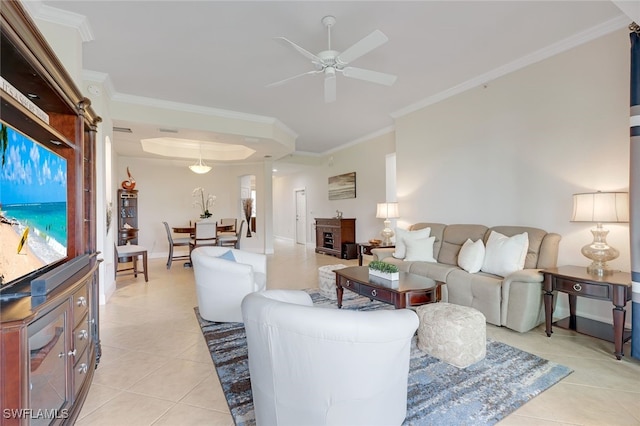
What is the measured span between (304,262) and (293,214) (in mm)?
4392

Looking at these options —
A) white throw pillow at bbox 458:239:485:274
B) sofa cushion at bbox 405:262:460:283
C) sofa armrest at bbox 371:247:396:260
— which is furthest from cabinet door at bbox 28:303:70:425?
sofa armrest at bbox 371:247:396:260

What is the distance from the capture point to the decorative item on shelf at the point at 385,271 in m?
2.82

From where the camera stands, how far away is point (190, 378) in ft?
6.91

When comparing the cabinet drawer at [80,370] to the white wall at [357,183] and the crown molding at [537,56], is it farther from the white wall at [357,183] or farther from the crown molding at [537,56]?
the white wall at [357,183]

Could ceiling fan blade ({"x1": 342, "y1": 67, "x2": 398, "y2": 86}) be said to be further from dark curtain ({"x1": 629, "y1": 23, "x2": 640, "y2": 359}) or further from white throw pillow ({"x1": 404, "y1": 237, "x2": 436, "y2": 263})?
white throw pillow ({"x1": 404, "y1": 237, "x2": 436, "y2": 263})

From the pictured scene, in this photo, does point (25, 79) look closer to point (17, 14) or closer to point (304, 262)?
point (17, 14)

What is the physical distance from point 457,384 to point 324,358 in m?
→ 1.30

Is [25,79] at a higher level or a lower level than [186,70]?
lower

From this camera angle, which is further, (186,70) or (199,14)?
(186,70)

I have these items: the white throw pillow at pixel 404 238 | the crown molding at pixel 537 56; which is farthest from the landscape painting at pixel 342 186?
the white throw pillow at pixel 404 238

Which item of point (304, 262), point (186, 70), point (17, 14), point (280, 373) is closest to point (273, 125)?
point (186, 70)

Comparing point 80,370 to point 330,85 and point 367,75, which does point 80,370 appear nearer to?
point 330,85

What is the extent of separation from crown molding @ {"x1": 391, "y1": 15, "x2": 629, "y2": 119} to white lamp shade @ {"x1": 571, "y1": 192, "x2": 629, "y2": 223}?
1555 mm

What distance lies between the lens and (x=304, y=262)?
260 inches
